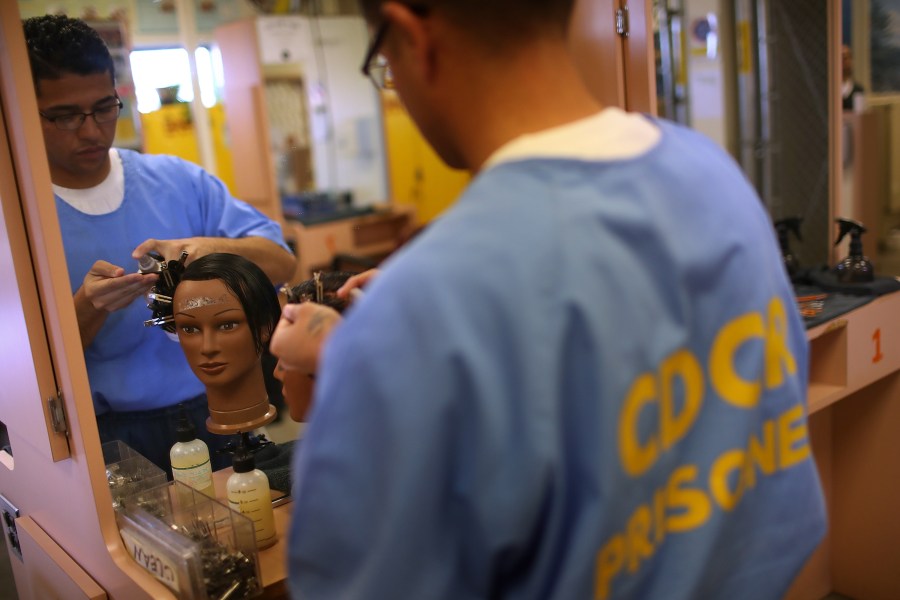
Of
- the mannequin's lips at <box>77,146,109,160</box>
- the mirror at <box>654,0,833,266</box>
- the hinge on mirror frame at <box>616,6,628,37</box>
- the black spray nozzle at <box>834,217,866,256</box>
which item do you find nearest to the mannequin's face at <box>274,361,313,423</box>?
the mannequin's lips at <box>77,146,109,160</box>

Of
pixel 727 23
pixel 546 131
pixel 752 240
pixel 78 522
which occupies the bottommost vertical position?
pixel 78 522

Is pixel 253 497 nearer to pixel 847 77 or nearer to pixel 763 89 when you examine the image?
pixel 763 89

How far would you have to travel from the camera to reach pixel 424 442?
66cm

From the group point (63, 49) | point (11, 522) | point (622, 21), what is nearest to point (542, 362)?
point (63, 49)

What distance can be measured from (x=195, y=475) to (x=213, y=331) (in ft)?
0.87

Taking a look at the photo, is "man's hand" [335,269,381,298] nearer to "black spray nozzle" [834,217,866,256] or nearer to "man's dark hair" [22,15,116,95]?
"man's dark hair" [22,15,116,95]

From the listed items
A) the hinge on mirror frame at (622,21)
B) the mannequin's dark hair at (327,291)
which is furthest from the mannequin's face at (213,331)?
the hinge on mirror frame at (622,21)

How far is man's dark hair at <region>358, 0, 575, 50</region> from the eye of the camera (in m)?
0.75

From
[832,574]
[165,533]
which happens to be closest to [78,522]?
[165,533]

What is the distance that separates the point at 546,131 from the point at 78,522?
1217 mm

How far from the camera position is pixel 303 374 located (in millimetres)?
1113

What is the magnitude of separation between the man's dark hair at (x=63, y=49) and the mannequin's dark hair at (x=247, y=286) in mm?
384

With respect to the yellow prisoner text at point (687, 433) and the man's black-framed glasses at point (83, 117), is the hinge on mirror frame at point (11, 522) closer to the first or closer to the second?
the man's black-framed glasses at point (83, 117)

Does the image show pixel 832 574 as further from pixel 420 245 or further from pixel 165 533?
pixel 420 245
